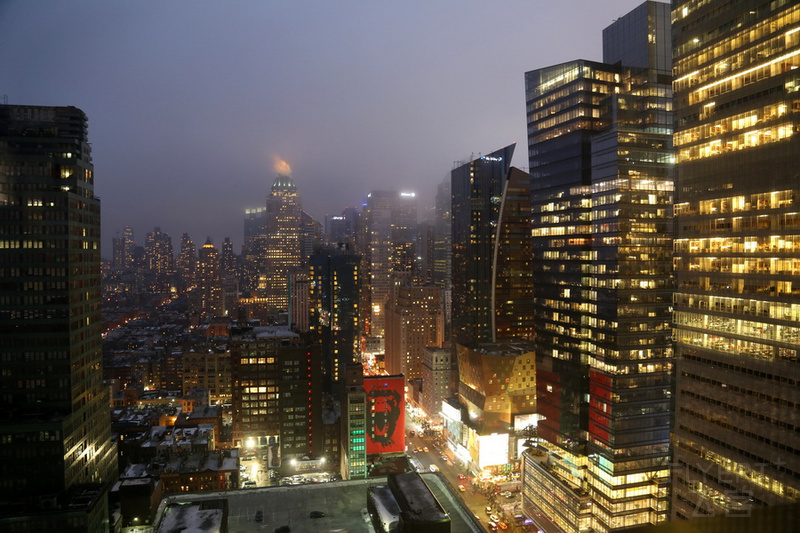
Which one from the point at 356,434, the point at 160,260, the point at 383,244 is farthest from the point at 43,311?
the point at 160,260

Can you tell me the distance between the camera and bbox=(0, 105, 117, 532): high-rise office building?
29531 millimetres

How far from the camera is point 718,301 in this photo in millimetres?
26609

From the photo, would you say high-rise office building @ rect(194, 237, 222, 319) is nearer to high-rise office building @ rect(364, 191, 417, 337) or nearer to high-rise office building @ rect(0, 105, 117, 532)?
high-rise office building @ rect(364, 191, 417, 337)

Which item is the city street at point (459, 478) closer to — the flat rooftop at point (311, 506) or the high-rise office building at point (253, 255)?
the flat rooftop at point (311, 506)

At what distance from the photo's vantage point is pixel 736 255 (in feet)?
84.0

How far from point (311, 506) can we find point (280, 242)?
143 m

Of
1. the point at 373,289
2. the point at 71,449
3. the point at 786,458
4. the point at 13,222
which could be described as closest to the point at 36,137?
the point at 13,222

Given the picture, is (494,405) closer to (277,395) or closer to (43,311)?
(277,395)

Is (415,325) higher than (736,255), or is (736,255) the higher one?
(736,255)

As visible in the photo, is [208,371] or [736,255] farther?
[208,371]

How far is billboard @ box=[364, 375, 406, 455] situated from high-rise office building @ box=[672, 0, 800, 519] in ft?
111

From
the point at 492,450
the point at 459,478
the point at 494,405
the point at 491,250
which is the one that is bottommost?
the point at 459,478

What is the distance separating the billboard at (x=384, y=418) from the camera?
58750mm

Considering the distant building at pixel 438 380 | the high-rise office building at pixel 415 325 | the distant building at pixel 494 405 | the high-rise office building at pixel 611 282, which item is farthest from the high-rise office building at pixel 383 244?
the high-rise office building at pixel 611 282
